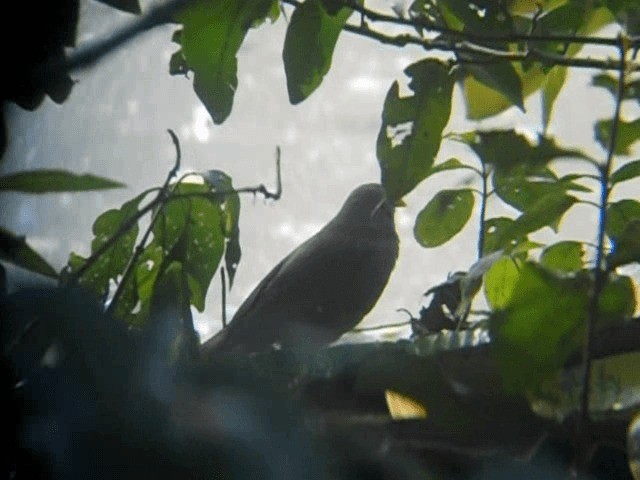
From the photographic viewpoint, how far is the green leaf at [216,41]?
2.54 feet

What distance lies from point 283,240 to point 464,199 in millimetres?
178

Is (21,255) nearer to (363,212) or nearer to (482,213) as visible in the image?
(482,213)

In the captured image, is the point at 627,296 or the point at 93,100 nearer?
the point at 627,296

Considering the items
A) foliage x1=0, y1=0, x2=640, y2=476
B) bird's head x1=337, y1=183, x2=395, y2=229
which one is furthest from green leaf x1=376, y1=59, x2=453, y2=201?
bird's head x1=337, y1=183, x2=395, y2=229

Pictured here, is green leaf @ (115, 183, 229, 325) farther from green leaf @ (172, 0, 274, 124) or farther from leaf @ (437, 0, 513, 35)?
leaf @ (437, 0, 513, 35)

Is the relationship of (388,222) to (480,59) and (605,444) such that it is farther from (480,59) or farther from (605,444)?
(605,444)

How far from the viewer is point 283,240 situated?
1.14m

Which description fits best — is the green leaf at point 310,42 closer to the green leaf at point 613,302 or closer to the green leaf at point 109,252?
the green leaf at point 109,252

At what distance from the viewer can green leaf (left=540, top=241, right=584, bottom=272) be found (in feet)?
2.83

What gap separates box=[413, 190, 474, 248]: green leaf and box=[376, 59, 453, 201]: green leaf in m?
0.21

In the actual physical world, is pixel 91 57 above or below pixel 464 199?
above

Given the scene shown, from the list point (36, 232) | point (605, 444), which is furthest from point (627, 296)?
point (36, 232)

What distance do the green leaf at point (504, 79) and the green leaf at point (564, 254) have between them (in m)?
0.10

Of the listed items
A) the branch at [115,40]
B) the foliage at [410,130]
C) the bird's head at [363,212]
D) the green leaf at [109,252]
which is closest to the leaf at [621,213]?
the foliage at [410,130]
